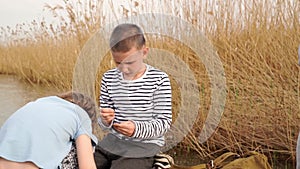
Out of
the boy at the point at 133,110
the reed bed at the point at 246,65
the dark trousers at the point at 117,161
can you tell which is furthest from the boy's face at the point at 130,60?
the reed bed at the point at 246,65

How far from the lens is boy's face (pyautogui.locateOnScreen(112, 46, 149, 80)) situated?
77.2 inches

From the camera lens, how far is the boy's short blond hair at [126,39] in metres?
1.95

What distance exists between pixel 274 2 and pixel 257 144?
1.09 meters

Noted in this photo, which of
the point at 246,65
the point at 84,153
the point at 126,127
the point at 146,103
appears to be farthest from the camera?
the point at 246,65

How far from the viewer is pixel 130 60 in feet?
6.50

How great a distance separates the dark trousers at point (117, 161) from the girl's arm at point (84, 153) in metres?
0.27

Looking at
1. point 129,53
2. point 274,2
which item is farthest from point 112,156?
point 274,2

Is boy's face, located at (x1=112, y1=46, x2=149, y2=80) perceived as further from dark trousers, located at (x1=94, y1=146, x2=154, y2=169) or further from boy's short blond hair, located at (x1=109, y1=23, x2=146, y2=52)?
dark trousers, located at (x1=94, y1=146, x2=154, y2=169)

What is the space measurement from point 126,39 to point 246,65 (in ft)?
5.07

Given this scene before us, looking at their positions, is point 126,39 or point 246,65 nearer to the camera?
point 126,39

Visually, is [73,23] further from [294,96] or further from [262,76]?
[294,96]

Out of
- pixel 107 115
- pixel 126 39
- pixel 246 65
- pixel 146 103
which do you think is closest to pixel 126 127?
pixel 107 115

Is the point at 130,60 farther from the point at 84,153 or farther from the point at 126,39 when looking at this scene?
the point at 84,153

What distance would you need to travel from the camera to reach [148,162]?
6.42 feet
